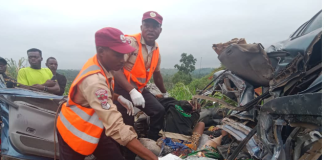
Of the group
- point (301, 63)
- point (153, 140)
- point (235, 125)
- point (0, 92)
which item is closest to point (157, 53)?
point (153, 140)

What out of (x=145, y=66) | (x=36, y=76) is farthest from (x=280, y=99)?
(x=36, y=76)

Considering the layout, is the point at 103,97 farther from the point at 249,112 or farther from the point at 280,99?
the point at 249,112

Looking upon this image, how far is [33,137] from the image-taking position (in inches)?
102

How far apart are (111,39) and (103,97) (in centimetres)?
45

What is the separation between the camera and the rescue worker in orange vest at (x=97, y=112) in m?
1.73

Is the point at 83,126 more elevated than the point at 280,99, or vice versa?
the point at 280,99

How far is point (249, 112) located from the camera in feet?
8.38

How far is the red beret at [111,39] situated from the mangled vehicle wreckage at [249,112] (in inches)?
42.8

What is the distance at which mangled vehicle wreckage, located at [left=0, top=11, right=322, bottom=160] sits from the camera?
156 centimetres

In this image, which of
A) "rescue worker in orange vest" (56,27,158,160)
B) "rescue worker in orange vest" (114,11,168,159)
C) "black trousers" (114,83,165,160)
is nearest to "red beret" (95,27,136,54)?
"rescue worker in orange vest" (56,27,158,160)

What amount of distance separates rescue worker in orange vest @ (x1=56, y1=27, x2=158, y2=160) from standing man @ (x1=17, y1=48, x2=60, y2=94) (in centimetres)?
269

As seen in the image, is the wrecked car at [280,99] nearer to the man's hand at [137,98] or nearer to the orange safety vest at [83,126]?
the man's hand at [137,98]

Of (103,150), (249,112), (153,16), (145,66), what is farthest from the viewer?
(145,66)

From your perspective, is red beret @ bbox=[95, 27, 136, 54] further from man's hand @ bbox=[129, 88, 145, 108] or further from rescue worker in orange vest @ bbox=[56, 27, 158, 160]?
man's hand @ bbox=[129, 88, 145, 108]
